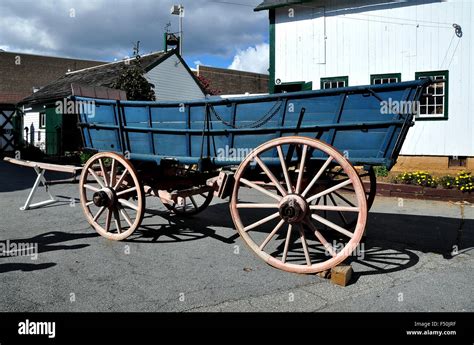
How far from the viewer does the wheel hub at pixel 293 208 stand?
4.46m

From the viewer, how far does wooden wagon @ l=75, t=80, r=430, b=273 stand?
14.3 ft

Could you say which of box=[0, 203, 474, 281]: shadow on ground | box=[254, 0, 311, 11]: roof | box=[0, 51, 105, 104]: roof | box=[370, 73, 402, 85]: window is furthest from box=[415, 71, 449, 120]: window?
box=[0, 51, 105, 104]: roof

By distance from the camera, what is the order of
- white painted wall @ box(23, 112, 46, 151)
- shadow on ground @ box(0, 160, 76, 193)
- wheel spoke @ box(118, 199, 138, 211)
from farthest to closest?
white painted wall @ box(23, 112, 46, 151) → shadow on ground @ box(0, 160, 76, 193) → wheel spoke @ box(118, 199, 138, 211)

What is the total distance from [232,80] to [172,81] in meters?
15.0

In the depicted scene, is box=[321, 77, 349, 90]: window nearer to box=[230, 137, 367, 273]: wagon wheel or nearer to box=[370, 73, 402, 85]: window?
box=[370, 73, 402, 85]: window

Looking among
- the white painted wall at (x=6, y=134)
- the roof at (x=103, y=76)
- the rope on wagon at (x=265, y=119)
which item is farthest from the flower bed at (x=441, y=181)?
the white painted wall at (x=6, y=134)

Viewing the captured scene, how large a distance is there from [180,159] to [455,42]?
387 inches

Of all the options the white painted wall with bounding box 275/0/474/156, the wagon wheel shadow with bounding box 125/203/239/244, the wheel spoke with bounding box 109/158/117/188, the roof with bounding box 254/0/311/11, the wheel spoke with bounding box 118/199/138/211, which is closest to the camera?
the wheel spoke with bounding box 118/199/138/211

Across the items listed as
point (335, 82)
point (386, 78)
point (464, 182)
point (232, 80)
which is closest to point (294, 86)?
point (335, 82)

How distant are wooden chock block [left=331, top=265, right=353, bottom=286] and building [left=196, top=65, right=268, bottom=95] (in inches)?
→ 1160

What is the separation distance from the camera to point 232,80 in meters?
37.2

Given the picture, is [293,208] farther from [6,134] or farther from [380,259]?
[6,134]

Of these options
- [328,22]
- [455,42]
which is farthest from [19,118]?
[455,42]
